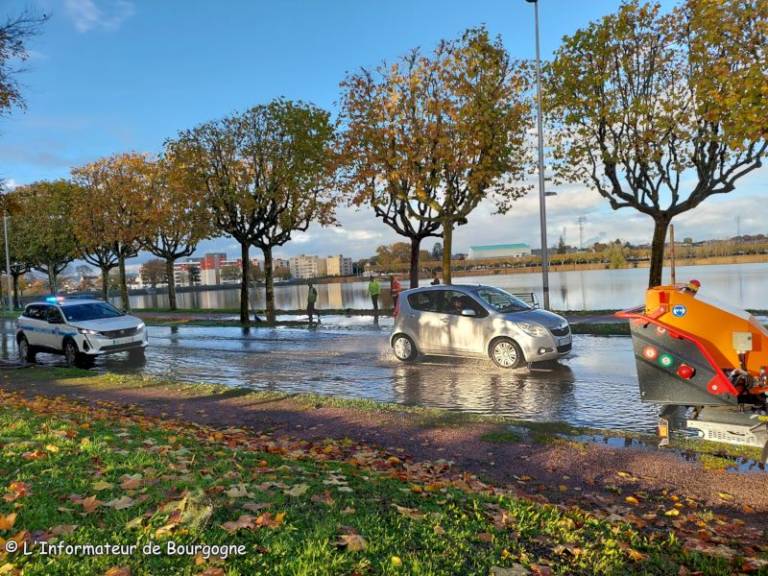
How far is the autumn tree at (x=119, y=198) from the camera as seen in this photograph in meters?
38.8

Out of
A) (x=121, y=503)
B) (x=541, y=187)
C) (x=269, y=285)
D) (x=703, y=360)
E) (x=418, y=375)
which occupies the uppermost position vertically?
(x=541, y=187)

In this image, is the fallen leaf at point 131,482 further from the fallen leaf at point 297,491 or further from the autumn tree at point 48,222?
the autumn tree at point 48,222

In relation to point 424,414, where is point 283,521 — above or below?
above

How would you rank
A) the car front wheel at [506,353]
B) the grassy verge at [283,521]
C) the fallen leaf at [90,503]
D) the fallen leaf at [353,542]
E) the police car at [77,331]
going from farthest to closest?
the police car at [77,331]
the car front wheel at [506,353]
the fallen leaf at [90,503]
the fallen leaf at [353,542]
the grassy verge at [283,521]

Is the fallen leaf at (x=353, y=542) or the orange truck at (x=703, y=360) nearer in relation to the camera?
the fallen leaf at (x=353, y=542)

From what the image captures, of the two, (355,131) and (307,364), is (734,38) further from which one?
(307,364)

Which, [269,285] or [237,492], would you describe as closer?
[237,492]

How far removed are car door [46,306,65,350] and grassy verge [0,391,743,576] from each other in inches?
462

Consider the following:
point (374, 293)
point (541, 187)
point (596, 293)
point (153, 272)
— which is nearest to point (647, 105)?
point (541, 187)

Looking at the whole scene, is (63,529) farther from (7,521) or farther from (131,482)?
(131,482)

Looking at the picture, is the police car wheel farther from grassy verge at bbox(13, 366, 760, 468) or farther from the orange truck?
the orange truck

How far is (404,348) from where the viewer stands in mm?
13820

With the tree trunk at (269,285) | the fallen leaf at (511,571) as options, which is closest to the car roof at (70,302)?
the tree trunk at (269,285)

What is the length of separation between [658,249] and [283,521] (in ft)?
67.9
